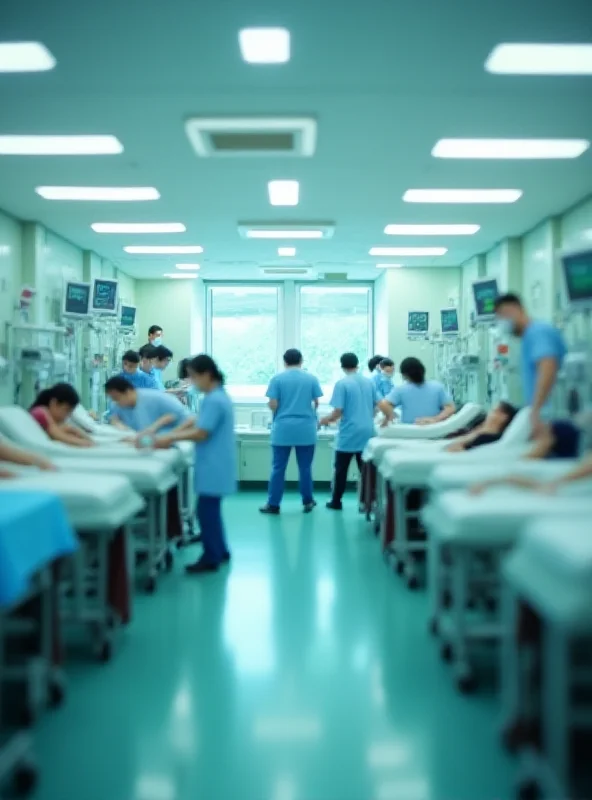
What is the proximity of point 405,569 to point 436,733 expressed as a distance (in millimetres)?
2008

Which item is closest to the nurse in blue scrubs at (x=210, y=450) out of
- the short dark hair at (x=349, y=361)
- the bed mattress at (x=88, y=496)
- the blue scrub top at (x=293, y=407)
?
the bed mattress at (x=88, y=496)

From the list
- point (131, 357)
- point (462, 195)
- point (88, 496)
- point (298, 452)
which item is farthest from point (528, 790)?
point (131, 357)

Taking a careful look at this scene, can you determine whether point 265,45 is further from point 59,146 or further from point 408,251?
point 408,251

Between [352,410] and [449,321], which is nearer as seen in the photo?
[352,410]

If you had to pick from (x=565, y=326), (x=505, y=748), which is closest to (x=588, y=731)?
(x=505, y=748)

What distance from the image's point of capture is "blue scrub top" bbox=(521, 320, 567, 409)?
12.4 ft

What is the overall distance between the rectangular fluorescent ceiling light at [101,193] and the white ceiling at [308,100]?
0.52 ft

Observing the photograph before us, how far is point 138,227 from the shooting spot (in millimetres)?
7898

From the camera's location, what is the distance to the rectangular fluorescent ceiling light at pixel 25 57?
A: 11.7 feet

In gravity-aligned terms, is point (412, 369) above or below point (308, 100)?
below

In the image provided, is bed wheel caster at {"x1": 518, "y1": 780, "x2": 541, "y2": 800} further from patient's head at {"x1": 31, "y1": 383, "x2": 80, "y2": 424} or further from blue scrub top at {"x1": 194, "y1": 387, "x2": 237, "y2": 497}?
patient's head at {"x1": 31, "y1": 383, "x2": 80, "y2": 424}

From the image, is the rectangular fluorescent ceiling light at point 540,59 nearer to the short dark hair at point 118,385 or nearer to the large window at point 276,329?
the short dark hair at point 118,385

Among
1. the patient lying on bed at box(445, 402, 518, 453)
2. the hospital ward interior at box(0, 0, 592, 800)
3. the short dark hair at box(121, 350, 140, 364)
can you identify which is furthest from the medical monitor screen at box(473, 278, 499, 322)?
the short dark hair at box(121, 350, 140, 364)

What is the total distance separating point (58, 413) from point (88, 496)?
1742 mm
